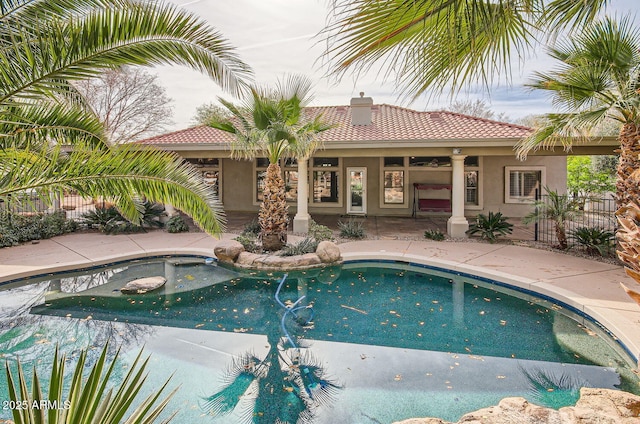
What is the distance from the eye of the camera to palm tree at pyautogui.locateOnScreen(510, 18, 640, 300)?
6.12m

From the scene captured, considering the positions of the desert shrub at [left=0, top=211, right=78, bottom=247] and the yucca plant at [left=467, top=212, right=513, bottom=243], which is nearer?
the desert shrub at [left=0, top=211, right=78, bottom=247]

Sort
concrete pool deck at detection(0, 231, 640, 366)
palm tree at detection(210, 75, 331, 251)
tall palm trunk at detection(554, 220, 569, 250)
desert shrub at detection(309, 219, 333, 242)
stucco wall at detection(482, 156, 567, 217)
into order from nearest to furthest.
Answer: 1. concrete pool deck at detection(0, 231, 640, 366)
2. palm tree at detection(210, 75, 331, 251)
3. tall palm trunk at detection(554, 220, 569, 250)
4. desert shrub at detection(309, 219, 333, 242)
5. stucco wall at detection(482, 156, 567, 217)

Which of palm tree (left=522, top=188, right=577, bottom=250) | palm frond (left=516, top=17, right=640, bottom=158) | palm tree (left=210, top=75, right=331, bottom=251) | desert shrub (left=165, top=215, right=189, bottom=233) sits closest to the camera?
palm frond (left=516, top=17, right=640, bottom=158)

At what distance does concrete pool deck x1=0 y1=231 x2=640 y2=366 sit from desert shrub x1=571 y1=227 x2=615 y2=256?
2.39ft

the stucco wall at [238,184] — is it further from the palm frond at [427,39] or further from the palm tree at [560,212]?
the palm frond at [427,39]

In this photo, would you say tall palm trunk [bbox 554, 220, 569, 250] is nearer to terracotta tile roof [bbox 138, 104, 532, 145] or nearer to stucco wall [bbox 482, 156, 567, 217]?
terracotta tile roof [bbox 138, 104, 532, 145]

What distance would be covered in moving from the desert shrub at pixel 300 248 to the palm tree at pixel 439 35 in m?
7.00

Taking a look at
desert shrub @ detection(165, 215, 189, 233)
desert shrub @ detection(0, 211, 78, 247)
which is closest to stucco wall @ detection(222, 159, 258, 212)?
desert shrub @ detection(165, 215, 189, 233)

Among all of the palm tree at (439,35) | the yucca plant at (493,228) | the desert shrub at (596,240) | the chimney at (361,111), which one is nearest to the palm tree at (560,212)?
the desert shrub at (596,240)

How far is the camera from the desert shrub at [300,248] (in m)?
9.04

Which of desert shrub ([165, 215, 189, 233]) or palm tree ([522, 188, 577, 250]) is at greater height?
palm tree ([522, 188, 577, 250])

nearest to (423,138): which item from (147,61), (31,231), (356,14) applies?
(147,61)

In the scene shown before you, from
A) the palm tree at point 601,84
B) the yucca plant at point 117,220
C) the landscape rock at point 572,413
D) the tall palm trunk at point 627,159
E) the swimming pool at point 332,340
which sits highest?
the palm tree at point 601,84

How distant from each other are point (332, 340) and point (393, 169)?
480 inches
